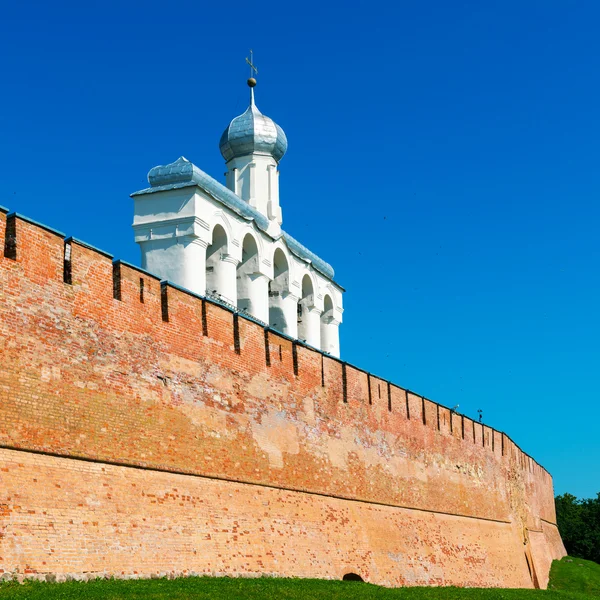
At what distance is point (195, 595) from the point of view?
11.5m

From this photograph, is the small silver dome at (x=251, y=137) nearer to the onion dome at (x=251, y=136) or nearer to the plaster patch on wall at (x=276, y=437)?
the onion dome at (x=251, y=136)

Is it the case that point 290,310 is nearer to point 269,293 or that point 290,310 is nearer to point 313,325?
point 269,293

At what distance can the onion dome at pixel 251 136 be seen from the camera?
1121 inches

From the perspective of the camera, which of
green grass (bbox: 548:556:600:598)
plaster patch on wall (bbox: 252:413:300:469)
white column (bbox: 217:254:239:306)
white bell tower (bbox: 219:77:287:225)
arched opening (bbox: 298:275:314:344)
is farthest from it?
green grass (bbox: 548:556:600:598)

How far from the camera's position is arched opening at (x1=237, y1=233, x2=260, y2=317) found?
86.0 feet

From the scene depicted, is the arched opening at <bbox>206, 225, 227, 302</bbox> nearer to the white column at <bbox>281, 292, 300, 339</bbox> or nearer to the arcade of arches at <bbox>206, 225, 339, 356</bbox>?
the arcade of arches at <bbox>206, 225, 339, 356</bbox>

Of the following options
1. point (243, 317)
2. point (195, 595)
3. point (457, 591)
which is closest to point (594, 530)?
point (457, 591)

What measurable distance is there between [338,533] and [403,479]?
13.8 ft

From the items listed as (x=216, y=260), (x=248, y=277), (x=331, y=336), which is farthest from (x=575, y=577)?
(x=216, y=260)

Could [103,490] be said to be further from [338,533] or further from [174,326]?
[338,533]

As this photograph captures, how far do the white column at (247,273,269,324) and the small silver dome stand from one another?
4207 mm

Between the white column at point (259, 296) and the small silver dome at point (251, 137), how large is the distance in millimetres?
4207

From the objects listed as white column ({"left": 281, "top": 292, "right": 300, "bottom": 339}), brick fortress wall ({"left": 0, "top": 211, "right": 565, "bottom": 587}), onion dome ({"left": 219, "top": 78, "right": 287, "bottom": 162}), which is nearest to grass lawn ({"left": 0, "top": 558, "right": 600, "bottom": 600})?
brick fortress wall ({"left": 0, "top": 211, "right": 565, "bottom": 587})

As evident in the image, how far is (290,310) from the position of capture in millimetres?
28359
